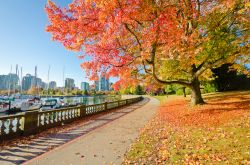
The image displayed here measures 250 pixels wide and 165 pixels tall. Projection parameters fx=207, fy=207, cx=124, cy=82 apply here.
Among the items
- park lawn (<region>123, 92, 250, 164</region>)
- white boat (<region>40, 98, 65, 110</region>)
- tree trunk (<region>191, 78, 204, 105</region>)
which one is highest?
tree trunk (<region>191, 78, 204, 105</region>)

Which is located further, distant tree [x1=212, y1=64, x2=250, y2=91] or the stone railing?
distant tree [x1=212, y1=64, x2=250, y2=91]

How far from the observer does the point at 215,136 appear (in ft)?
29.7

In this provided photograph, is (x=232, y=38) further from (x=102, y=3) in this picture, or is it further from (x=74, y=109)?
(x=74, y=109)

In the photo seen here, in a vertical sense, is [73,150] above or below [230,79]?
below

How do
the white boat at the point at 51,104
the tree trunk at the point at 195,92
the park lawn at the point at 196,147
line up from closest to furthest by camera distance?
1. the park lawn at the point at 196,147
2. the tree trunk at the point at 195,92
3. the white boat at the point at 51,104

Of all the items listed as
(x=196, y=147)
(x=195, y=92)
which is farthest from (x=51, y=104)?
(x=196, y=147)

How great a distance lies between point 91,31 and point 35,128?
22.1 feet

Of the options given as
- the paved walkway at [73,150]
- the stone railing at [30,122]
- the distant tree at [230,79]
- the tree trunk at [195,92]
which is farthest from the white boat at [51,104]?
the distant tree at [230,79]

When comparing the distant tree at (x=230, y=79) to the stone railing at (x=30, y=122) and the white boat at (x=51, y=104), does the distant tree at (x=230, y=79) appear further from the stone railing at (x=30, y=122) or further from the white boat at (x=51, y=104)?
the stone railing at (x=30, y=122)

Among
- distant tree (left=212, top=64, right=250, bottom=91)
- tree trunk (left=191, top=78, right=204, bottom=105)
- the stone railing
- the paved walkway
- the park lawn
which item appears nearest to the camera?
the park lawn

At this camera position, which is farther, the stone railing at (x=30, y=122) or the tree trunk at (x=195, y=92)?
the tree trunk at (x=195, y=92)

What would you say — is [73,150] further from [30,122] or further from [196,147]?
[196,147]

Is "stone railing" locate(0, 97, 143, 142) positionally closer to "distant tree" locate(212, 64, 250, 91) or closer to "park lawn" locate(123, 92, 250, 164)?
"park lawn" locate(123, 92, 250, 164)

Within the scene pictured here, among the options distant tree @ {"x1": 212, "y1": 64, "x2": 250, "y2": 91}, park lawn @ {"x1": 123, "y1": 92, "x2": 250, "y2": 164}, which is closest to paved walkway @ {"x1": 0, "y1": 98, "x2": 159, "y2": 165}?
park lawn @ {"x1": 123, "y1": 92, "x2": 250, "y2": 164}
